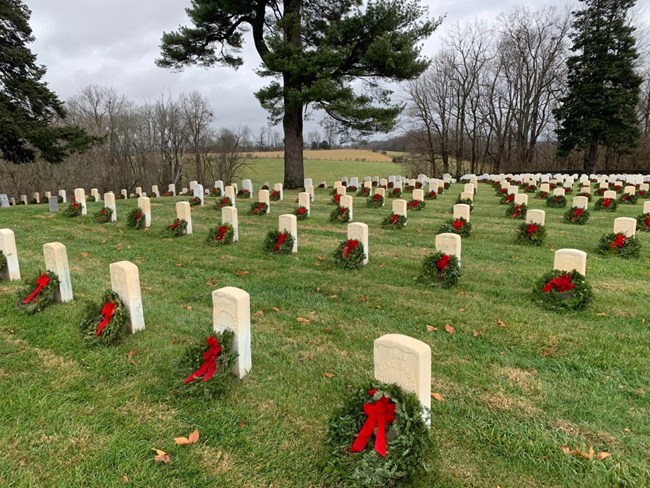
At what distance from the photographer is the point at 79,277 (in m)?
6.18

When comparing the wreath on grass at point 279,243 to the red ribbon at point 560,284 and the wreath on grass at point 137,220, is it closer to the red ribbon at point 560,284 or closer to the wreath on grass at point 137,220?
the wreath on grass at point 137,220

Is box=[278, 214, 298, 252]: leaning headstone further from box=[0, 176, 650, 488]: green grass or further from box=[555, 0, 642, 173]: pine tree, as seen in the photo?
box=[555, 0, 642, 173]: pine tree

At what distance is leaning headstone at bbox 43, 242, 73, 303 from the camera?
4.92 meters

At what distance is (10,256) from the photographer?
5.91m

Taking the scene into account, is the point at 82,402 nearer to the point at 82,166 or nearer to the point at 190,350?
the point at 190,350

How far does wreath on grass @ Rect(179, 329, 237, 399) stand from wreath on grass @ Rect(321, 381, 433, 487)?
3.43ft

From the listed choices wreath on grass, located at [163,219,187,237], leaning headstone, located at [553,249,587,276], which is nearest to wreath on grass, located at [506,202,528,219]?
leaning headstone, located at [553,249,587,276]

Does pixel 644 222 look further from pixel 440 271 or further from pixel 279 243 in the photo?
pixel 279 243

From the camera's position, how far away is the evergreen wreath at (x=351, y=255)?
6.55 metres

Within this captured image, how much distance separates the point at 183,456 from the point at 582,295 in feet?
14.9

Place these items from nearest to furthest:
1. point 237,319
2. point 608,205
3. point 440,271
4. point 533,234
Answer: point 237,319
point 440,271
point 533,234
point 608,205

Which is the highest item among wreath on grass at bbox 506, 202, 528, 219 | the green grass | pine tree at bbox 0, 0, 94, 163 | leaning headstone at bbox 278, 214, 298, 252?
pine tree at bbox 0, 0, 94, 163

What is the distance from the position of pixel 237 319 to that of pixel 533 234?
691 cm

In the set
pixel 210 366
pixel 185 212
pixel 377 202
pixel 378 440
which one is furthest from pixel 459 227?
pixel 378 440
